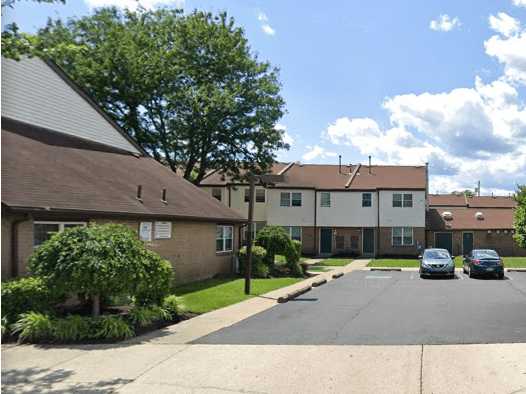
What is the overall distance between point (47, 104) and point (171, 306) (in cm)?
1211

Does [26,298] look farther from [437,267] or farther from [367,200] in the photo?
[367,200]

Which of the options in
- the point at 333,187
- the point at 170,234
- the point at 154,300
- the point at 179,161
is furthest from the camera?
the point at 333,187

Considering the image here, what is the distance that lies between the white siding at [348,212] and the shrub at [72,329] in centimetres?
3668

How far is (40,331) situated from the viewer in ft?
37.2

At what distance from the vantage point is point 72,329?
37.5ft

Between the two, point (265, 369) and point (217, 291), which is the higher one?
point (265, 369)

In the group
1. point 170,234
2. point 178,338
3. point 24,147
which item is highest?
point 24,147

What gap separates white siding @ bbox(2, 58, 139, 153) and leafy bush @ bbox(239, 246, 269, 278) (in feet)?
26.4

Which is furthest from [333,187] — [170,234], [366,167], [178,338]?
[178,338]

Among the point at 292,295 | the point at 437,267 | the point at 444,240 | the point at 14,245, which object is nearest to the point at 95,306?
the point at 14,245

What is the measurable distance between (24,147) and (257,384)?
13094mm

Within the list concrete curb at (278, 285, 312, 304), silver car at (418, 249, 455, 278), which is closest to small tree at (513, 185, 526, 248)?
silver car at (418, 249, 455, 278)

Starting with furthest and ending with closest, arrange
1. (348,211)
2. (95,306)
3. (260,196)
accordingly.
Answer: (260,196) < (348,211) < (95,306)

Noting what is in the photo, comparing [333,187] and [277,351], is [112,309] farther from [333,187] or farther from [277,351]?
[333,187]
